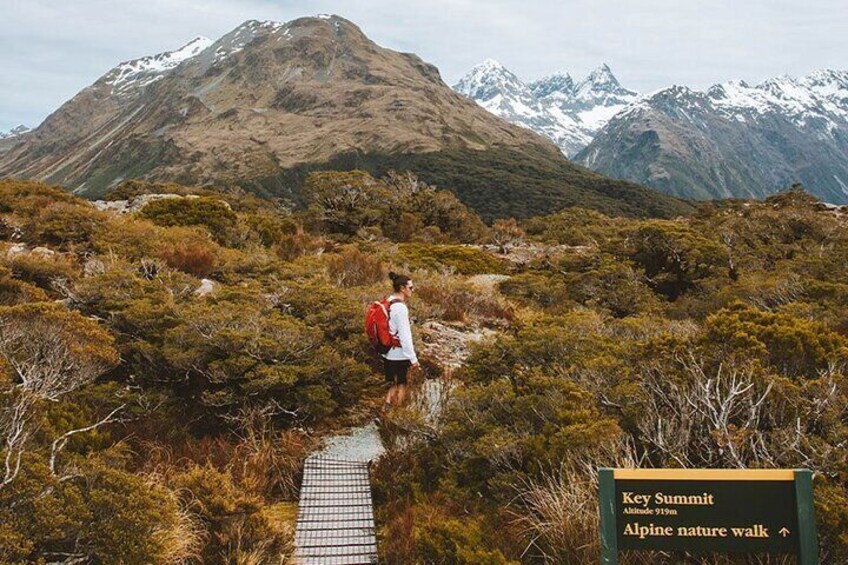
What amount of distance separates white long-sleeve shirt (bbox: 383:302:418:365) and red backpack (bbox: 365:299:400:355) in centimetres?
5

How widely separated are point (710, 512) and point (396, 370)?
4005mm

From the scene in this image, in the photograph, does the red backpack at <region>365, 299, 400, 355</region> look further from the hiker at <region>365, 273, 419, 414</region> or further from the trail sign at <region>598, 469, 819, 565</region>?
the trail sign at <region>598, 469, 819, 565</region>

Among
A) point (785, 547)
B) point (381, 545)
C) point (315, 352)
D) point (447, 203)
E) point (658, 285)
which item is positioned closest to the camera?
point (785, 547)

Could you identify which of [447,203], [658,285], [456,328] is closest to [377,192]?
[447,203]

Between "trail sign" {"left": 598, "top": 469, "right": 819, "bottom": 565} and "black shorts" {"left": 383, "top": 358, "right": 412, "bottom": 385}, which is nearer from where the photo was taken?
"trail sign" {"left": 598, "top": 469, "right": 819, "bottom": 565}

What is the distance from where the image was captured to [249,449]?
507cm

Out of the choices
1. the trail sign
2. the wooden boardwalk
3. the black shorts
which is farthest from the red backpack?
the trail sign

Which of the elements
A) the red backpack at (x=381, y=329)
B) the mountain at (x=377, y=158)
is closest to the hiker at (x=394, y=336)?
the red backpack at (x=381, y=329)

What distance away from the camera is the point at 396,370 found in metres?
6.46

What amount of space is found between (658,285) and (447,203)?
15854 mm

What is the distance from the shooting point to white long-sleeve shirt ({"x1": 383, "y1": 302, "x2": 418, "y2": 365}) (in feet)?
21.0

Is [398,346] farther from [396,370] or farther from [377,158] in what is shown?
[377,158]

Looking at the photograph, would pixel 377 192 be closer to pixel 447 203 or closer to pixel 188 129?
pixel 447 203

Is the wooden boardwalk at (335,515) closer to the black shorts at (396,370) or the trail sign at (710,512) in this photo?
the black shorts at (396,370)
